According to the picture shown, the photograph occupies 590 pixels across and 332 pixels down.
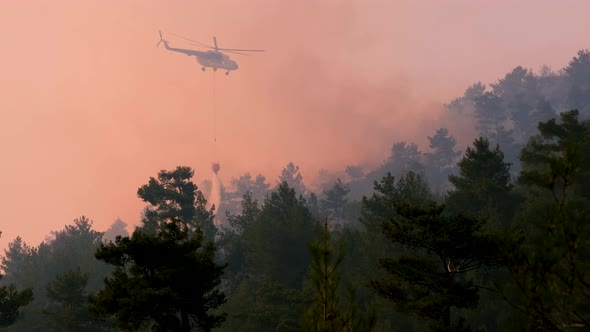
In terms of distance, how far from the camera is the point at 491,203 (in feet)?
131

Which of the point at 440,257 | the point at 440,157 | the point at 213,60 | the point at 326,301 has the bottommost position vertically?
the point at 326,301

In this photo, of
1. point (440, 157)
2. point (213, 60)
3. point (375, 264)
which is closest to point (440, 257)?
point (375, 264)

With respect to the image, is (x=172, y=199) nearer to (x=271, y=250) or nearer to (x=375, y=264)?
(x=271, y=250)

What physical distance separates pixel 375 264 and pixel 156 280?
79.0 feet

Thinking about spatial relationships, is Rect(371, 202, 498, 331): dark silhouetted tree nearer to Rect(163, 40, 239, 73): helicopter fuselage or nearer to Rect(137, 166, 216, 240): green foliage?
Rect(137, 166, 216, 240): green foliage

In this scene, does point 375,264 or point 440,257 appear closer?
point 440,257

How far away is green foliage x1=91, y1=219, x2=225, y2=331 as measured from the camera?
66.4ft

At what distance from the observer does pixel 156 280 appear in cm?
2108

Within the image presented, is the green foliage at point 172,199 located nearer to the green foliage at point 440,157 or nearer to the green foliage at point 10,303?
the green foliage at point 10,303

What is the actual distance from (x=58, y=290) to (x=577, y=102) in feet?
505

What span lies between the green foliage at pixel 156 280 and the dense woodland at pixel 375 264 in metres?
0.05

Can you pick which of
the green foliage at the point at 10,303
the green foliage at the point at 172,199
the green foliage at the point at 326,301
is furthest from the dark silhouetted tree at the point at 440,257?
the green foliage at the point at 172,199

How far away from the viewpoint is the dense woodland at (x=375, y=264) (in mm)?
7977

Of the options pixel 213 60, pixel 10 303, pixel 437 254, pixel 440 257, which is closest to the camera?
pixel 440 257
